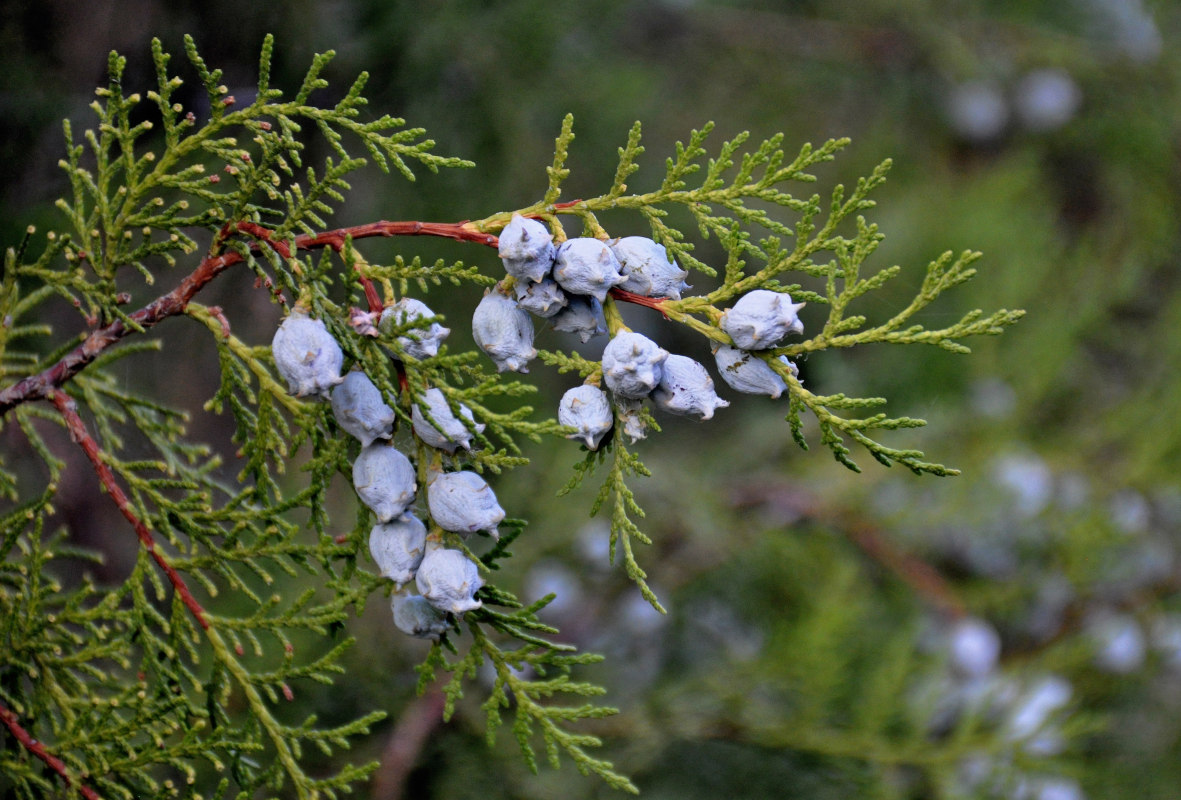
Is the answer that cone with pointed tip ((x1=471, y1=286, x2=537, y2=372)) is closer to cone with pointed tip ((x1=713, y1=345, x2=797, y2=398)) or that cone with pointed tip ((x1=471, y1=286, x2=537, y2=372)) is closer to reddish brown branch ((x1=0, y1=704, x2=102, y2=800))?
cone with pointed tip ((x1=713, y1=345, x2=797, y2=398))

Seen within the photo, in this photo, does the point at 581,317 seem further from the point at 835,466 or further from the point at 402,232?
the point at 835,466

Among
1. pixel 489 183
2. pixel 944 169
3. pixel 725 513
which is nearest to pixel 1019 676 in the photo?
pixel 725 513

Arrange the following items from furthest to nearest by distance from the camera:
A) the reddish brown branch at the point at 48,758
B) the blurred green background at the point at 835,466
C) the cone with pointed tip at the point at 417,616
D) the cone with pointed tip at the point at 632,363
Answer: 1. the blurred green background at the point at 835,466
2. the reddish brown branch at the point at 48,758
3. the cone with pointed tip at the point at 417,616
4. the cone with pointed tip at the point at 632,363

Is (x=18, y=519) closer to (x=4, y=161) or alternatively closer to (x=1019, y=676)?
(x=4, y=161)

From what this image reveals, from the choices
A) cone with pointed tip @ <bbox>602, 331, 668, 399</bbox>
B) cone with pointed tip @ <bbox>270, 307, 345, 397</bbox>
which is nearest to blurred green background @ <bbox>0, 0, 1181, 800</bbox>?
cone with pointed tip @ <bbox>270, 307, 345, 397</bbox>

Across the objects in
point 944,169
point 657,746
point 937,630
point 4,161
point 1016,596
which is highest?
point 944,169

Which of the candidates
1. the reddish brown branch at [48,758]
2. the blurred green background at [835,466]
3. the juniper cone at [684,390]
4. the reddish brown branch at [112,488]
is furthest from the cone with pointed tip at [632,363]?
the blurred green background at [835,466]

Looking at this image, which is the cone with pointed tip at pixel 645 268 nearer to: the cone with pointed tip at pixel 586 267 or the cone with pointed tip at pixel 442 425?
the cone with pointed tip at pixel 586 267
